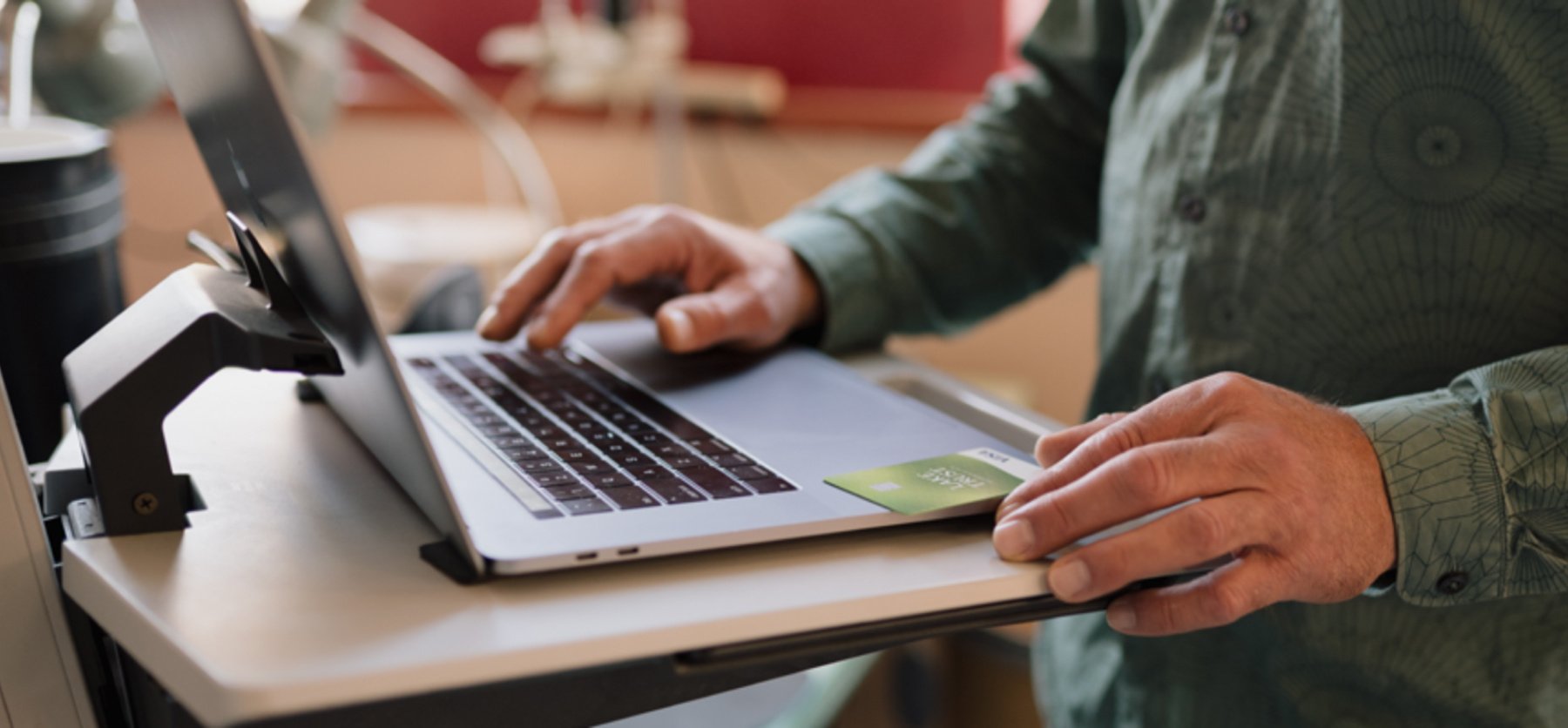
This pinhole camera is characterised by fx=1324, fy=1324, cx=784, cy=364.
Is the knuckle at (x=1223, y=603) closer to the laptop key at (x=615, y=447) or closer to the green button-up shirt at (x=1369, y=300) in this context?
the green button-up shirt at (x=1369, y=300)

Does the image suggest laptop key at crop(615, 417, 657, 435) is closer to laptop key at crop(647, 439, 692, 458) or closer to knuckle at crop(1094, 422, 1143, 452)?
laptop key at crop(647, 439, 692, 458)

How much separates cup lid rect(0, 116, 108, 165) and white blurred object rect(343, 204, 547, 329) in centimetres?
66

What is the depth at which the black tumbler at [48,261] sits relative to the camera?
64 cm

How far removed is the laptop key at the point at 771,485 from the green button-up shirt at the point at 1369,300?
23cm

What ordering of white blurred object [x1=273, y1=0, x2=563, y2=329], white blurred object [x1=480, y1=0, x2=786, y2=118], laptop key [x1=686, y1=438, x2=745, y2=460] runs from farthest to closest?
white blurred object [x1=480, y1=0, x2=786, y2=118] < white blurred object [x1=273, y1=0, x2=563, y2=329] < laptop key [x1=686, y1=438, x2=745, y2=460]

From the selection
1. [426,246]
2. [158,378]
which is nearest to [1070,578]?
[158,378]

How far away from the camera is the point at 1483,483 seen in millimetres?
532

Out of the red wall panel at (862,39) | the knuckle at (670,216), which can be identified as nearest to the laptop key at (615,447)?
the knuckle at (670,216)

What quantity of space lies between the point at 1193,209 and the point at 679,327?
11.3 inches

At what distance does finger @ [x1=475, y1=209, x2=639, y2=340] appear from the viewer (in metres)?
0.75

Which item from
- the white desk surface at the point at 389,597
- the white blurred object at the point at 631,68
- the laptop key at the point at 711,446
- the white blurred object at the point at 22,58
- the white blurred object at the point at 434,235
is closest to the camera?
the white desk surface at the point at 389,597

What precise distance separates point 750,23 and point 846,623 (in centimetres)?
182

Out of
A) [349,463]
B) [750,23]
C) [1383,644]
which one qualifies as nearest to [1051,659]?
[1383,644]

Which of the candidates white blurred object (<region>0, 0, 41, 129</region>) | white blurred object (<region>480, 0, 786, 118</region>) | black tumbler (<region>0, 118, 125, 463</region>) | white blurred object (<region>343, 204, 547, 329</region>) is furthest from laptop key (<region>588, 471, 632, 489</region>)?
white blurred object (<region>480, 0, 786, 118</region>)
